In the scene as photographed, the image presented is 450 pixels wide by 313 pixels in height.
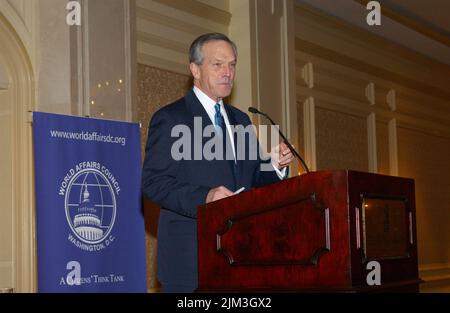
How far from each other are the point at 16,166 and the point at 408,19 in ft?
20.0

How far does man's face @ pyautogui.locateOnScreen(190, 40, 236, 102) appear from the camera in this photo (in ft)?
9.06

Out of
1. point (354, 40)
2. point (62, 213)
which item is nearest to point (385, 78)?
point (354, 40)

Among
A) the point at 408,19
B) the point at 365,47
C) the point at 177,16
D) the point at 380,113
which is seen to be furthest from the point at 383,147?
the point at 177,16

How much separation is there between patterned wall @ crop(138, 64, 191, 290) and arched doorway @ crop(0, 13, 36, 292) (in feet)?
3.20

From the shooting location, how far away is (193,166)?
2645mm

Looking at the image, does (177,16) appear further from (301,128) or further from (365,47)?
(365,47)

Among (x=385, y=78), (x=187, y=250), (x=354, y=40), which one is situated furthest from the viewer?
(x=385, y=78)

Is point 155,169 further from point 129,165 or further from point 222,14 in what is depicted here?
point 222,14

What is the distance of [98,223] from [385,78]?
20.0ft

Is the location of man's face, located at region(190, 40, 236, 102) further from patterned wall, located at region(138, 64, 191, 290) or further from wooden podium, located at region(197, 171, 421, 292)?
patterned wall, located at region(138, 64, 191, 290)

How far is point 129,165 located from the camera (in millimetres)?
4656

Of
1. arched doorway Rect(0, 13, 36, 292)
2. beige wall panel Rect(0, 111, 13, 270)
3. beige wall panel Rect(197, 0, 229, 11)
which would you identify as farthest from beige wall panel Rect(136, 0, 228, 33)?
beige wall panel Rect(0, 111, 13, 270)

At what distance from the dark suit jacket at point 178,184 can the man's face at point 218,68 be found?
9 centimetres

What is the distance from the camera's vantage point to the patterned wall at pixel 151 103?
563 cm
